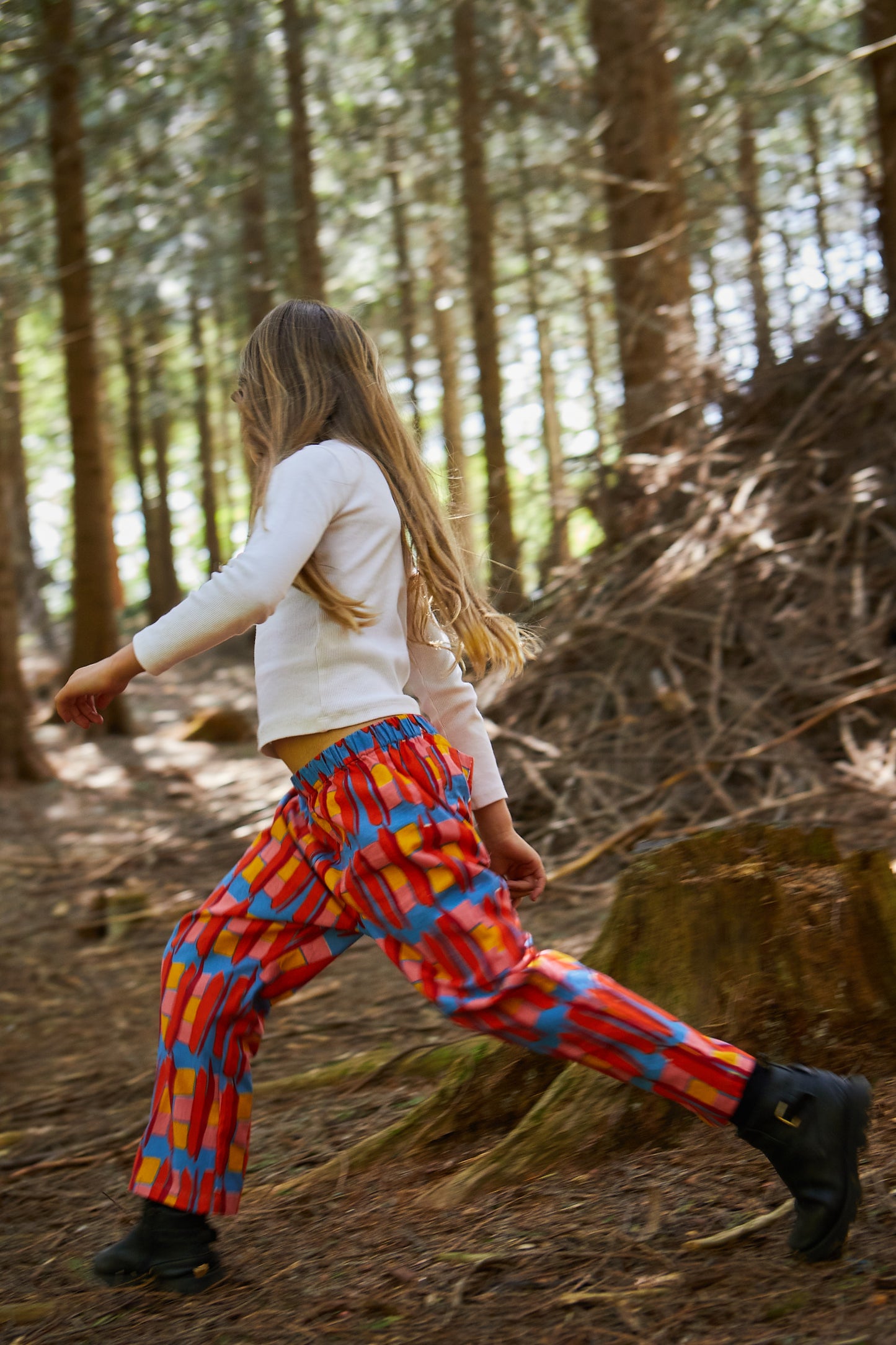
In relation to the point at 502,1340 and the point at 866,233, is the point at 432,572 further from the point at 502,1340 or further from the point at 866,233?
the point at 866,233

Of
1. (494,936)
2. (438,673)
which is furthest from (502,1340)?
(438,673)

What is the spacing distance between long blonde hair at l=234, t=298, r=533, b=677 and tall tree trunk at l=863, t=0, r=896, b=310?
564 centimetres

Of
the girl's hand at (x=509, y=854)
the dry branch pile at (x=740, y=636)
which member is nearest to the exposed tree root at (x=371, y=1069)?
the girl's hand at (x=509, y=854)

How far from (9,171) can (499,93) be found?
6.03 m

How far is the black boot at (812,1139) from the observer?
193 cm

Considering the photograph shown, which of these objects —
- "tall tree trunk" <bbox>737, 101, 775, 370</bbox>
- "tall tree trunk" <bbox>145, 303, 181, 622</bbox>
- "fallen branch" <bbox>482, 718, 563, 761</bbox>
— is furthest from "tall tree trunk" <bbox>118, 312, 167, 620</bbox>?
"fallen branch" <bbox>482, 718, 563, 761</bbox>

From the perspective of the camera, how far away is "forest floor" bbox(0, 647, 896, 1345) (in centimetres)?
190

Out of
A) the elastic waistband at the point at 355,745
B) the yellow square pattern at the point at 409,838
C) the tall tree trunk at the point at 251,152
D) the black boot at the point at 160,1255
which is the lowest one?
the black boot at the point at 160,1255

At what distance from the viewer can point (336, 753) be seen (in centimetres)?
218

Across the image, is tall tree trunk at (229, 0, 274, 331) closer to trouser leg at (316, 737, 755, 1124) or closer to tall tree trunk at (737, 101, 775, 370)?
tall tree trunk at (737, 101, 775, 370)

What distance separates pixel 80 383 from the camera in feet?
37.3

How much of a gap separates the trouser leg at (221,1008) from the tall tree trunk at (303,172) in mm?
11622

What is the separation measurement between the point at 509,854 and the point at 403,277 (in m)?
17.3

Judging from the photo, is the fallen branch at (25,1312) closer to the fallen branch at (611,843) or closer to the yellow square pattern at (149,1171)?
the yellow square pattern at (149,1171)
